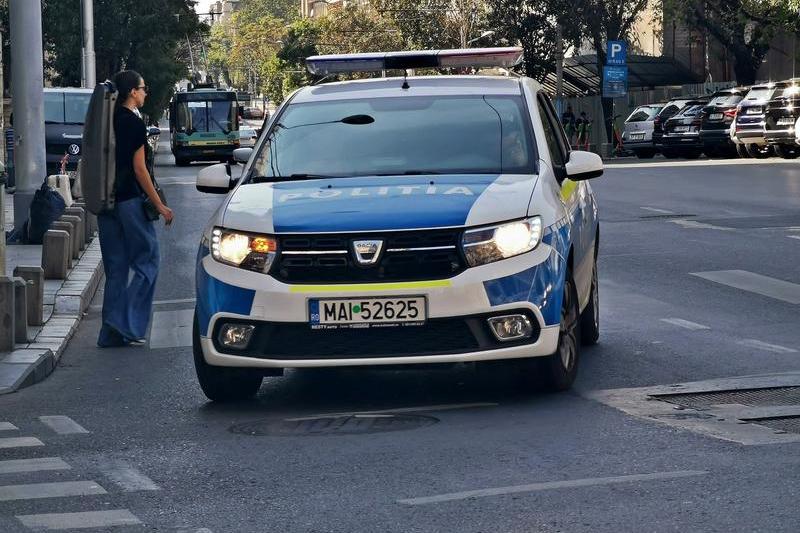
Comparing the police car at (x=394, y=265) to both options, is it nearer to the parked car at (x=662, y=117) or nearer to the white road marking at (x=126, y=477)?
the white road marking at (x=126, y=477)

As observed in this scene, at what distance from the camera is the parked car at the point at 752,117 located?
133 feet

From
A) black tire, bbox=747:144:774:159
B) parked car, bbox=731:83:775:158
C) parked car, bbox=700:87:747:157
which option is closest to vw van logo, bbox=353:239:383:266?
parked car, bbox=731:83:775:158

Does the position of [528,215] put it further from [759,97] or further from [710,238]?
[759,97]

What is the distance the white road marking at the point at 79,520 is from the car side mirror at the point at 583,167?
3.83 meters

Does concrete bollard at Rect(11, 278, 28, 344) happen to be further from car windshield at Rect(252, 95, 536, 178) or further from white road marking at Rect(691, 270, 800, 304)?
white road marking at Rect(691, 270, 800, 304)

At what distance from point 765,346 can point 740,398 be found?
1.97 metres

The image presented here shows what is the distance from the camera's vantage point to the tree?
52.7m

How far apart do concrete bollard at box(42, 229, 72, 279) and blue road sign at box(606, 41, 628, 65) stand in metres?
41.0

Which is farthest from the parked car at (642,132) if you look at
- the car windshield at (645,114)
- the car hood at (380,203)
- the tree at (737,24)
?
the car hood at (380,203)

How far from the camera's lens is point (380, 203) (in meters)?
7.95

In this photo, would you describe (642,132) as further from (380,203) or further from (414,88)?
(380,203)

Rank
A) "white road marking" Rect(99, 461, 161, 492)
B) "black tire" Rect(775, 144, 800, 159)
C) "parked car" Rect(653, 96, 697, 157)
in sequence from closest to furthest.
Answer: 1. "white road marking" Rect(99, 461, 161, 492)
2. "black tire" Rect(775, 144, 800, 159)
3. "parked car" Rect(653, 96, 697, 157)

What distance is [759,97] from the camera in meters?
40.9

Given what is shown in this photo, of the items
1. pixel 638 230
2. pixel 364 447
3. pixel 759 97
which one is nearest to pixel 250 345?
pixel 364 447
